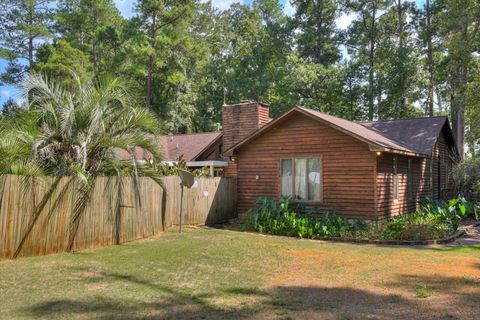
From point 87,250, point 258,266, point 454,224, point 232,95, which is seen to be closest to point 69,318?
point 258,266

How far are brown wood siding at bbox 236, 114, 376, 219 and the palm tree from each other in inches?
216

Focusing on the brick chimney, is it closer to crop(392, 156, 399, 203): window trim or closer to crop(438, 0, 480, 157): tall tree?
crop(392, 156, 399, 203): window trim

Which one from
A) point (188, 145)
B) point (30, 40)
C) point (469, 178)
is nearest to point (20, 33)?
point (30, 40)

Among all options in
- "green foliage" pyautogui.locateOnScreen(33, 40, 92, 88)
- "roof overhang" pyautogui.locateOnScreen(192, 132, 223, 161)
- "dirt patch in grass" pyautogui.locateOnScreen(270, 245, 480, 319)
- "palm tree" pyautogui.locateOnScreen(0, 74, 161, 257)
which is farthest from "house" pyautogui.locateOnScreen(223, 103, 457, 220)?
"green foliage" pyautogui.locateOnScreen(33, 40, 92, 88)

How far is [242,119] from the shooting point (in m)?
18.6

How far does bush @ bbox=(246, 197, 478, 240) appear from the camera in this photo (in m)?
11.5

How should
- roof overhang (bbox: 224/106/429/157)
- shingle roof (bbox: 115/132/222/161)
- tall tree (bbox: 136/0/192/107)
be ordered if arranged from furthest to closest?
tall tree (bbox: 136/0/192/107), shingle roof (bbox: 115/132/222/161), roof overhang (bbox: 224/106/429/157)

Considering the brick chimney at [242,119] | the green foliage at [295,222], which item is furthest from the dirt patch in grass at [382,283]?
the brick chimney at [242,119]

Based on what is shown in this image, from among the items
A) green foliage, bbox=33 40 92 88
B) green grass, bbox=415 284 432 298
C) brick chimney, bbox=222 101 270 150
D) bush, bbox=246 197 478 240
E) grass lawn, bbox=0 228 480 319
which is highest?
green foliage, bbox=33 40 92 88

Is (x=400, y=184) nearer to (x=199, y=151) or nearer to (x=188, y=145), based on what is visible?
(x=199, y=151)

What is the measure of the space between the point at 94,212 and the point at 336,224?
6.94 m

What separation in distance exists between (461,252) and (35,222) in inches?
361

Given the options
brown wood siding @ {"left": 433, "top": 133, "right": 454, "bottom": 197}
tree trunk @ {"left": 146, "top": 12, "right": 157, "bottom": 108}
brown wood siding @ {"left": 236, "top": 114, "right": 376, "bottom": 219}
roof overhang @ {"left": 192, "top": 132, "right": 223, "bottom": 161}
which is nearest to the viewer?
brown wood siding @ {"left": 236, "top": 114, "right": 376, "bottom": 219}

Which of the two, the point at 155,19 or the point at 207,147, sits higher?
the point at 155,19
